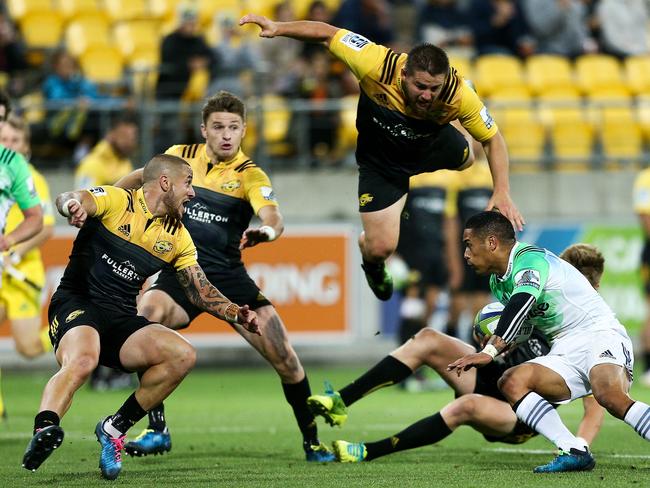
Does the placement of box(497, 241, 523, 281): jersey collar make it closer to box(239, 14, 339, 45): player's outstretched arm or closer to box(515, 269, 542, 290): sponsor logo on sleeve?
box(515, 269, 542, 290): sponsor logo on sleeve

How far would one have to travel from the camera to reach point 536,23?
18984 millimetres

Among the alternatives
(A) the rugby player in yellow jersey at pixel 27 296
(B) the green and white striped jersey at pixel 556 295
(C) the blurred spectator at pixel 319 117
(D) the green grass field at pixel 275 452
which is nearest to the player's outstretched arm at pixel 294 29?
(B) the green and white striped jersey at pixel 556 295

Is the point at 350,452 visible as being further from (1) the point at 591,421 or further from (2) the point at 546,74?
(2) the point at 546,74

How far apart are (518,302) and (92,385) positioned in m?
7.90

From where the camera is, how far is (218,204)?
30.2ft

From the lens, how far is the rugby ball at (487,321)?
Result: 7.99 m

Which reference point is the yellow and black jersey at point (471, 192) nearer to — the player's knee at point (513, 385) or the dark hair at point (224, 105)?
the dark hair at point (224, 105)

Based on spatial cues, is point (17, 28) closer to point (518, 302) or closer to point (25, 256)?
point (25, 256)

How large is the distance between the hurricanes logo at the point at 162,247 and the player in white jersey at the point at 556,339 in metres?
1.85

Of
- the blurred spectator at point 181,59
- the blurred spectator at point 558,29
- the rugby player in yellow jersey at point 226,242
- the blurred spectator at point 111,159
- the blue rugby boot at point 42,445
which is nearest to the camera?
the blue rugby boot at point 42,445

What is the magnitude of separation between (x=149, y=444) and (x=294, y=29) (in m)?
2.98

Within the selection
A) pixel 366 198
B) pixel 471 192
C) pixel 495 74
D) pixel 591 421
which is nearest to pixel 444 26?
pixel 495 74

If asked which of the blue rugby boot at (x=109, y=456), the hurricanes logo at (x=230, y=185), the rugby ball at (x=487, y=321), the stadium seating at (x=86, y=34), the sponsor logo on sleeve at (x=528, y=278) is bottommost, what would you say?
the blue rugby boot at (x=109, y=456)

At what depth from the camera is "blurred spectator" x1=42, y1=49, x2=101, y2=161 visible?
15766mm
